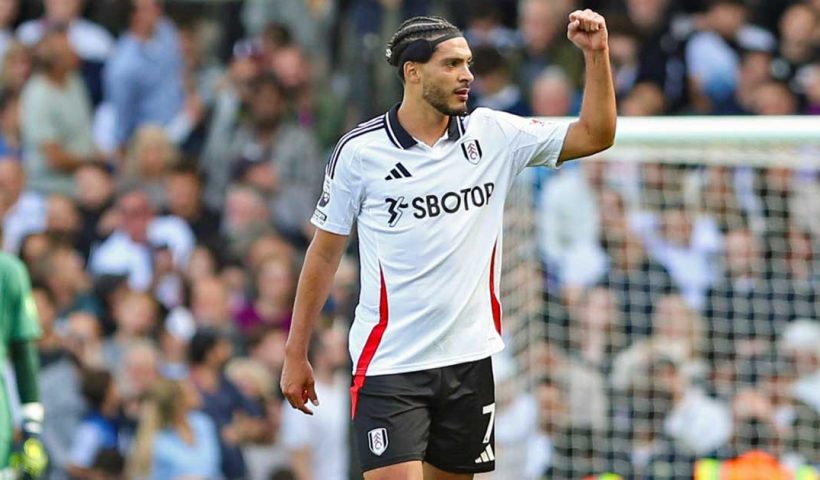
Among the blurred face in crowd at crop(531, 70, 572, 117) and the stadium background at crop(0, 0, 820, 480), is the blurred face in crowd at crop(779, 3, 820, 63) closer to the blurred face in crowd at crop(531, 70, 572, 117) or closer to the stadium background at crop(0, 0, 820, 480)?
the stadium background at crop(0, 0, 820, 480)

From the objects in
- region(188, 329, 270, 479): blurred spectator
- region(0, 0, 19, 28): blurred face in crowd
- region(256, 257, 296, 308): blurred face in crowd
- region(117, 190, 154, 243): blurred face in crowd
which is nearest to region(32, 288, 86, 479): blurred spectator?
region(188, 329, 270, 479): blurred spectator

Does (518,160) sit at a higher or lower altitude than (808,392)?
higher

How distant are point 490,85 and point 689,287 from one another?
7.83 feet

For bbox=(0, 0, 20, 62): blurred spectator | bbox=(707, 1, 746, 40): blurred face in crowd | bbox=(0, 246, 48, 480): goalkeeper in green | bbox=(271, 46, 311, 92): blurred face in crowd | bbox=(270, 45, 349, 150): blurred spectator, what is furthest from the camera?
bbox=(0, 0, 20, 62): blurred spectator

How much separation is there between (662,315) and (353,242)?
224 centimetres

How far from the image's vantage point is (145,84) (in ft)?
45.2

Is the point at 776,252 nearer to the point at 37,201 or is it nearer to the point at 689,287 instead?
the point at 689,287

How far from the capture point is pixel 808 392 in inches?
396

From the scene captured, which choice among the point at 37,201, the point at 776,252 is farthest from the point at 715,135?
the point at 37,201

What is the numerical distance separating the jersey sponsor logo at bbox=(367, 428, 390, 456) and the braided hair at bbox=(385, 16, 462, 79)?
1329mm

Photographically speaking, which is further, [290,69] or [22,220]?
[290,69]

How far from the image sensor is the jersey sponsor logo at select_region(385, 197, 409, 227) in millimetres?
6340

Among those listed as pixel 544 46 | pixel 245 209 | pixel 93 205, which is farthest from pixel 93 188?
pixel 544 46

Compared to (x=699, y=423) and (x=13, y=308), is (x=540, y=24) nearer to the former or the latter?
(x=699, y=423)
